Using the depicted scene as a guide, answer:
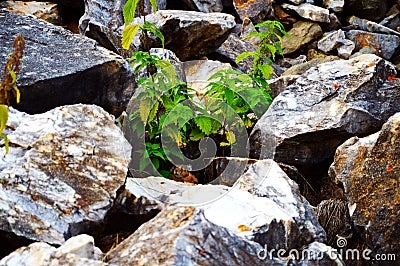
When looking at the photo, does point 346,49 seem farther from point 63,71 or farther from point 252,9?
point 63,71

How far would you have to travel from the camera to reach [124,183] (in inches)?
115

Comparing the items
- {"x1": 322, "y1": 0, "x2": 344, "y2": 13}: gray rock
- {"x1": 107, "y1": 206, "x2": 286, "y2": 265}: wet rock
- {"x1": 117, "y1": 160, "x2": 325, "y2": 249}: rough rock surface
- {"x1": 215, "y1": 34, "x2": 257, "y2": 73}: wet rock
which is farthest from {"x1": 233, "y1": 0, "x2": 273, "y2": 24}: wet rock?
{"x1": 107, "y1": 206, "x2": 286, "y2": 265}: wet rock

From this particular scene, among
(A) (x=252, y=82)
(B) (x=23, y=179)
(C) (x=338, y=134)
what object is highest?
(B) (x=23, y=179)

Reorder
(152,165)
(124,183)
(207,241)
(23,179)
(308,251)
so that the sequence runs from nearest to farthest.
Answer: (207,241), (308,251), (23,179), (124,183), (152,165)

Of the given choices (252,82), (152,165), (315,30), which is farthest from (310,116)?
(315,30)

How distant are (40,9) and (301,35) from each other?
13.2 ft

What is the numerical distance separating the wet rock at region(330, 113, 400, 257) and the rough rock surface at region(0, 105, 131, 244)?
1367 millimetres

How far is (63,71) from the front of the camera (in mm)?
3812

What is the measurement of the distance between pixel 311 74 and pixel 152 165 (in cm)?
160

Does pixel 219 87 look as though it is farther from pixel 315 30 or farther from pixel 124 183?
pixel 315 30

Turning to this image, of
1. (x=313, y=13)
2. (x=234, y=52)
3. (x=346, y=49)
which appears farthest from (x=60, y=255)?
(x=313, y=13)

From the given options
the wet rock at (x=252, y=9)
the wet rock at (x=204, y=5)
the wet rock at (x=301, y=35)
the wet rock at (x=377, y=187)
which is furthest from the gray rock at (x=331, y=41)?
the wet rock at (x=377, y=187)

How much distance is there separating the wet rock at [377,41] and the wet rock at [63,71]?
5483 mm

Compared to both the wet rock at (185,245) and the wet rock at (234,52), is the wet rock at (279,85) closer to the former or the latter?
the wet rock at (234,52)
